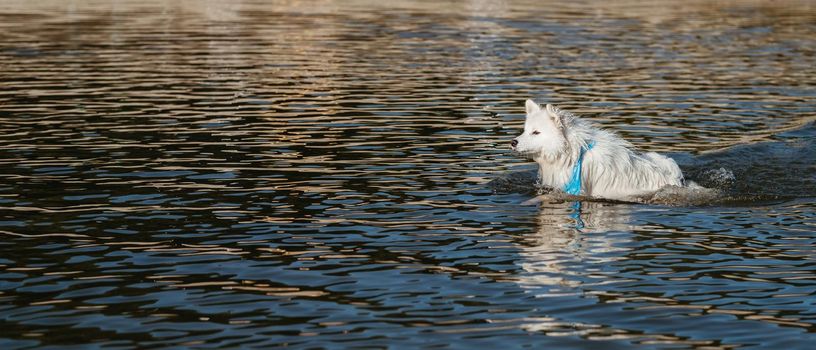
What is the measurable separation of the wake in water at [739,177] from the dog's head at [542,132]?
3.11 ft

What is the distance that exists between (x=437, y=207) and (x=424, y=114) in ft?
33.4

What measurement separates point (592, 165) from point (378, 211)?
10.6 feet

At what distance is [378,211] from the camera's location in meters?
16.4

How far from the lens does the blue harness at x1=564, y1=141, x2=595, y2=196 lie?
17.0 metres

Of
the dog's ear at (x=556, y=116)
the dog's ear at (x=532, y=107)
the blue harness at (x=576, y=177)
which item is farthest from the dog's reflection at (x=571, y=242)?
the dog's ear at (x=532, y=107)

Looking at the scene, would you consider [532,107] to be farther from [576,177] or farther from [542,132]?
[576,177]

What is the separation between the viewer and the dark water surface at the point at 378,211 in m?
11.1

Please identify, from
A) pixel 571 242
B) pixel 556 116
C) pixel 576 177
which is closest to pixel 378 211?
pixel 556 116

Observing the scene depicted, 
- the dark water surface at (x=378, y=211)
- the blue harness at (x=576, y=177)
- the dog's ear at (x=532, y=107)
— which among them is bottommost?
the dark water surface at (x=378, y=211)

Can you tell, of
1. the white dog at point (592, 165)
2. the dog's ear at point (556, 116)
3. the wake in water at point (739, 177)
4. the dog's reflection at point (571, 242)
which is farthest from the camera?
the wake in water at point (739, 177)

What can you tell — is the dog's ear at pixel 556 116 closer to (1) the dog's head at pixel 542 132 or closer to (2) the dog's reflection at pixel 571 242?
(1) the dog's head at pixel 542 132

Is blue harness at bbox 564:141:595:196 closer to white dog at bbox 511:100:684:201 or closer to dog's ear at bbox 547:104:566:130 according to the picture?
white dog at bbox 511:100:684:201

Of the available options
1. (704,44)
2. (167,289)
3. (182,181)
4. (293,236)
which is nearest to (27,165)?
(182,181)

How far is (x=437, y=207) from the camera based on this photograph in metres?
16.8
